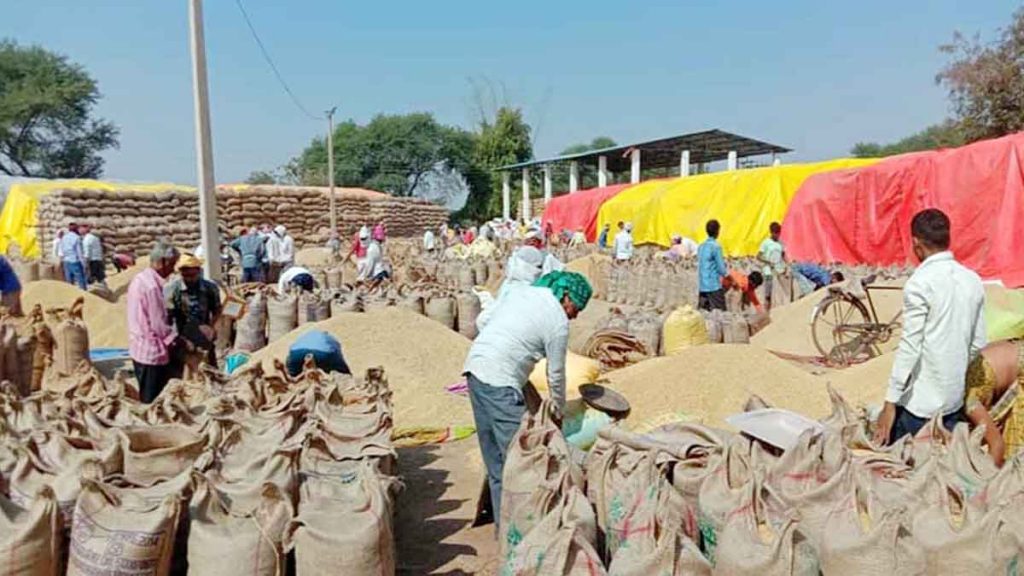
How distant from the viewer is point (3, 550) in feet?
7.39

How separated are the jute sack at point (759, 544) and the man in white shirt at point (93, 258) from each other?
44.4 feet

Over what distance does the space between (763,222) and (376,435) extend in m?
12.1

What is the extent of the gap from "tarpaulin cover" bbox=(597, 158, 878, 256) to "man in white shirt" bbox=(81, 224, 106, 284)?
35.4 ft

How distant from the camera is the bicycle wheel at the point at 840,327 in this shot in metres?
7.20

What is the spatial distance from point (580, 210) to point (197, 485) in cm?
2154

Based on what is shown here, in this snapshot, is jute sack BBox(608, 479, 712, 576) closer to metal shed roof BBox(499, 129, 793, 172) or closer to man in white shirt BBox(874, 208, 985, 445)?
man in white shirt BBox(874, 208, 985, 445)

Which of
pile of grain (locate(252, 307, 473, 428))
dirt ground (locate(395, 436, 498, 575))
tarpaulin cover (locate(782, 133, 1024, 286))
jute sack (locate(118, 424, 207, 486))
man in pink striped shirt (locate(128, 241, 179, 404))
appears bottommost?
dirt ground (locate(395, 436, 498, 575))

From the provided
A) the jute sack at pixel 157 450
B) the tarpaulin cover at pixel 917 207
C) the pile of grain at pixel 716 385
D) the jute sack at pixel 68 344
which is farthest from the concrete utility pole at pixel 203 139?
the tarpaulin cover at pixel 917 207

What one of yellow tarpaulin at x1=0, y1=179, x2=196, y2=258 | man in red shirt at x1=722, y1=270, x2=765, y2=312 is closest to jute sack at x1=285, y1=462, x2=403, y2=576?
man in red shirt at x1=722, y1=270, x2=765, y2=312

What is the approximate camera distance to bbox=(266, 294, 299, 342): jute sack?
817cm

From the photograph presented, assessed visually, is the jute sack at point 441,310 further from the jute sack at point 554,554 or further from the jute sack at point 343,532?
the jute sack at point 554,554

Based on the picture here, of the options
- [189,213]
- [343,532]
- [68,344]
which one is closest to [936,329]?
[343,532]

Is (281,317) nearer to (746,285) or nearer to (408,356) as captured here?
(408,356)

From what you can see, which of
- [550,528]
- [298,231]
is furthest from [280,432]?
[298,231]
